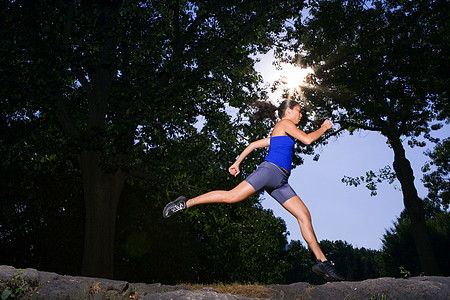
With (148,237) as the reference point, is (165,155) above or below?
above

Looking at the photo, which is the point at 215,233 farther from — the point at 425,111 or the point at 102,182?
the point at 425,111

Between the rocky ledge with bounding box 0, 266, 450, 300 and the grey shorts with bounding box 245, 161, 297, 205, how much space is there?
1.45 m

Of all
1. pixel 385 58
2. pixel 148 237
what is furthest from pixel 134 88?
pixel 385 58

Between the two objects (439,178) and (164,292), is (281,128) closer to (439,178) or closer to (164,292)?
(164,292)

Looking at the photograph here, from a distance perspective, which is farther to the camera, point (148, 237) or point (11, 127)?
point (148, 237)

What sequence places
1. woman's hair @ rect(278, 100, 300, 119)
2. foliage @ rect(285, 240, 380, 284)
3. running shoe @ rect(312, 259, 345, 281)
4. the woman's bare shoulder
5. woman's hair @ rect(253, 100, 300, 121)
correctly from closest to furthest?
running shoe @ rect(312, 259, 345, 281) < the woman's bare shoulder < woman's hair @ rect(278, 100, 300, 119) < woman's hair @ rect(253, 100, 300, 121) < foliage @ rect(285, 240, 380, 284)

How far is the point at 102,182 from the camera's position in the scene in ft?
42.5

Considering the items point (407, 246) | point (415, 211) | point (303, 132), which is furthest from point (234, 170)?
point (407, 246)

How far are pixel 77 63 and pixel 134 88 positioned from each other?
182 cm

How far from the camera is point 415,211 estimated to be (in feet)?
61.9

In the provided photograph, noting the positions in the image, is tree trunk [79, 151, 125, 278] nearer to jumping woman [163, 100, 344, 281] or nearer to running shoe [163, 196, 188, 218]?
running shoe [163, 196, 188, 218]

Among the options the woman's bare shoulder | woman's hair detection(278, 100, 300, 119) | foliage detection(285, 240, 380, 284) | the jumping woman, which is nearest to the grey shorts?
the jumping woman

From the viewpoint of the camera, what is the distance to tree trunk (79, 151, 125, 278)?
12.5m

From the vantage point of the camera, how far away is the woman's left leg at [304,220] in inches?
256
